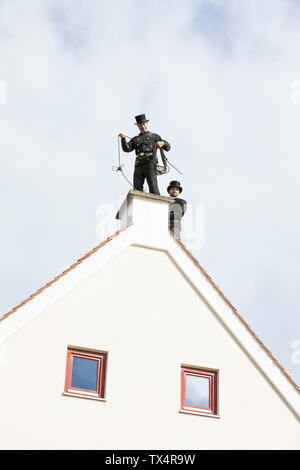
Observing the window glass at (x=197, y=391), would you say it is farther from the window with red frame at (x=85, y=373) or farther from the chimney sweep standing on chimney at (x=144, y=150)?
the chimney sweep standing on chimney at (x=144, y=150)

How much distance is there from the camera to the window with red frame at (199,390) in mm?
19078

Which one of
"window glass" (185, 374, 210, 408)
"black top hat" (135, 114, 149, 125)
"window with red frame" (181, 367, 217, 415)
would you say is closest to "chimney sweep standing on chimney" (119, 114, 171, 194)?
"black top hat" (135, 114, 149, 125)

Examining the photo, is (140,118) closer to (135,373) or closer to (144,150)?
(144,150)

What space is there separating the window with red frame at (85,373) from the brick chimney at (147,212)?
10.5 feet

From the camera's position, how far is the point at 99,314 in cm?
1903

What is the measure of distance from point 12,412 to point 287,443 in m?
5.76

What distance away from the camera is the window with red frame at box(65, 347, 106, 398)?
18.3m

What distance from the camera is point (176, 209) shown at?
22.9m

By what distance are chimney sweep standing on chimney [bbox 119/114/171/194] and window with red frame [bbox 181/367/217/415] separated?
15.3ft

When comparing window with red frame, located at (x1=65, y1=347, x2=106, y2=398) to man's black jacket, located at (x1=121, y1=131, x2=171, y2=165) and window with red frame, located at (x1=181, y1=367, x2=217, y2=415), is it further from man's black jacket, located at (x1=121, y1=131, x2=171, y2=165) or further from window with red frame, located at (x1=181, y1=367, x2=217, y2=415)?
man's black jacket, located at (x1=121, y1=131, x2=171, y2=165)

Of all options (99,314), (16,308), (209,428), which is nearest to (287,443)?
(209,428)

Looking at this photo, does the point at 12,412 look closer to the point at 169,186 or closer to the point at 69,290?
the point at 69,290

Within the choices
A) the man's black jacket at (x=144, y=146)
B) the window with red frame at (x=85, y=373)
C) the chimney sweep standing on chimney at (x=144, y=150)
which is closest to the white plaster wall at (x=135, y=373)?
the window with red frame at (x=85, y=373)
